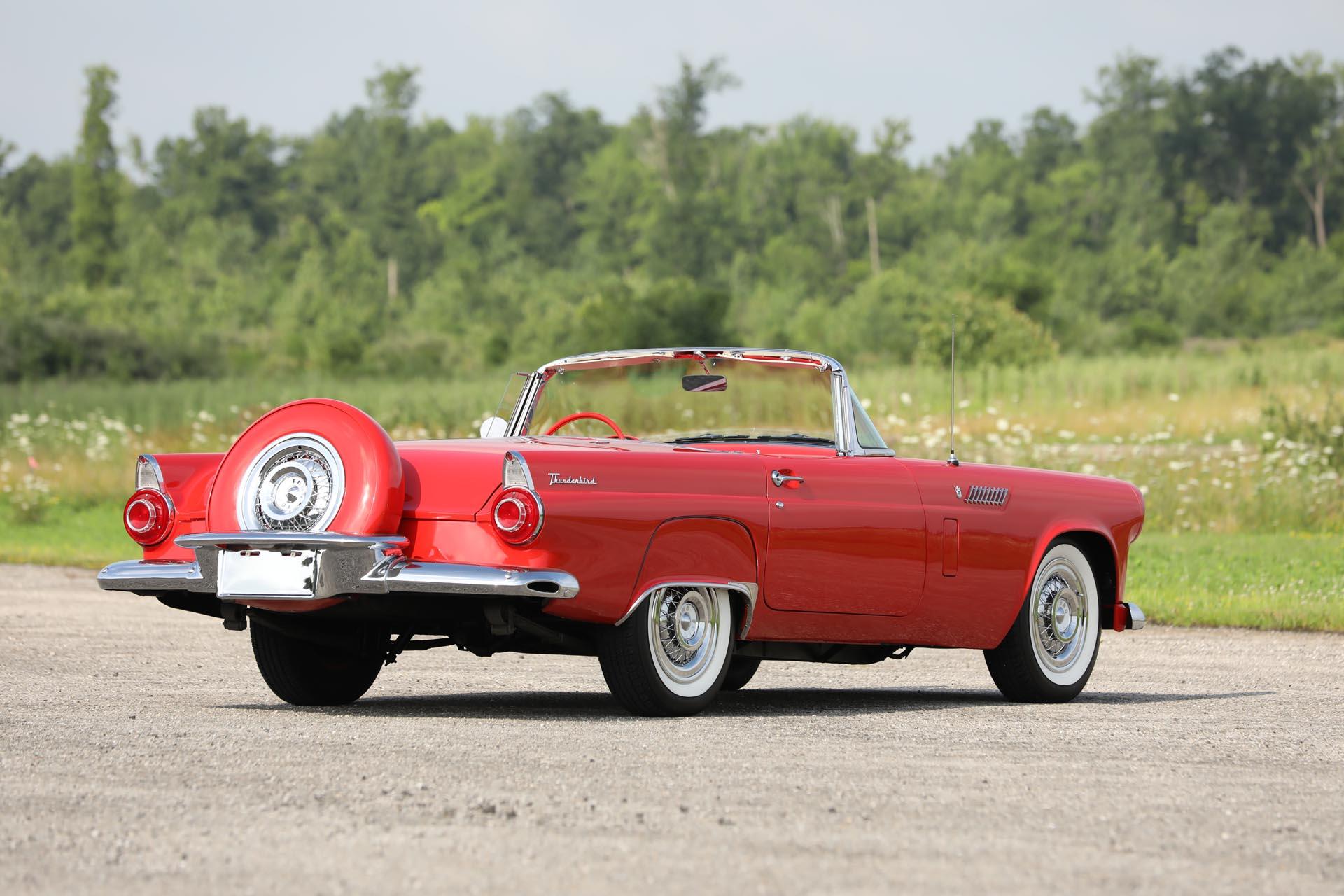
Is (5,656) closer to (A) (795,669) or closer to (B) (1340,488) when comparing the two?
(A) (795,669)

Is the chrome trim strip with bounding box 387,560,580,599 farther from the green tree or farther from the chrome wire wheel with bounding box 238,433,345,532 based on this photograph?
the green tree

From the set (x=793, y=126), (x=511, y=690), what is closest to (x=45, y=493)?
(x=511, y=690)

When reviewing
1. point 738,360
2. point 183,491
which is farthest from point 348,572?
point 738,360

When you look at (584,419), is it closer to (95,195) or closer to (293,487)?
(293,487)

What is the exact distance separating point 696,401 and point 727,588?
1383mm

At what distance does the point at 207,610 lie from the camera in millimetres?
7633

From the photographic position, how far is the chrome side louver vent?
8.55 m

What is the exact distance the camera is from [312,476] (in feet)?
23.4

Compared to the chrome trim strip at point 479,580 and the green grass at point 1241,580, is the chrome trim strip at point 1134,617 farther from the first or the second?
the green grass at point 1241,580

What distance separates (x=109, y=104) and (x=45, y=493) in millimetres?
82524

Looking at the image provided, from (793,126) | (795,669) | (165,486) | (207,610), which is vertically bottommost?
(795,669)

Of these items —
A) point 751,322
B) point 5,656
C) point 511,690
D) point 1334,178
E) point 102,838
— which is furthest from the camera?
point 1334,178

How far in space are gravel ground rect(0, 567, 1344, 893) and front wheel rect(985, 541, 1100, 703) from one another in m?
0.19

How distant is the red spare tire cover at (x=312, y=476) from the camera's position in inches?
273
